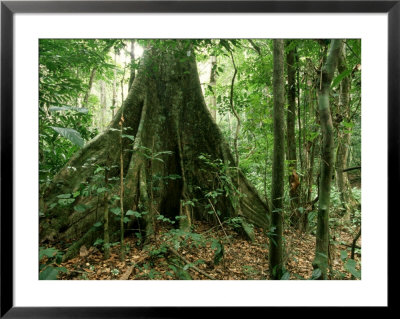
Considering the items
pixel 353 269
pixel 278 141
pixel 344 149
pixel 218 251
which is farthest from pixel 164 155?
pixel 344 149


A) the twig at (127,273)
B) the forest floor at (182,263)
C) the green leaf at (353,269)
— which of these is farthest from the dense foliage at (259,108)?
the twig at (127,273)

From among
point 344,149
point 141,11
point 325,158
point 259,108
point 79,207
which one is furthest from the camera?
point 344,149

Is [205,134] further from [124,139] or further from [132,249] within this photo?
[132,249]

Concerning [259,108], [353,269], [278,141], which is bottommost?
[353,269]

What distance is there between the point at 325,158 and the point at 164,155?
209cm

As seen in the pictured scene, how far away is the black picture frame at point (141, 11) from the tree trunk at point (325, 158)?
32 centimetres

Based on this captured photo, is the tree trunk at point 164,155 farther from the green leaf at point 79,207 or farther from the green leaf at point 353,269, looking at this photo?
the green leaf at point 353,269

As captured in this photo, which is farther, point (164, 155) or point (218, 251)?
point (164, 155)

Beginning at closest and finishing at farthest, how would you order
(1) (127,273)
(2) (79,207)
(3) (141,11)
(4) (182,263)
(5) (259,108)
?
(3) (141,11)
(2) (79,207)
(1) (127,273)
(4) (182,263)
(5) (259,108)

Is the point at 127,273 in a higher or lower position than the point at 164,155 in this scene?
lower

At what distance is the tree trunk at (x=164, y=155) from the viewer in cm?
245

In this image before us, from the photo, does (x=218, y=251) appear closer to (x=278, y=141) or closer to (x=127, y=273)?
(x=127, y=273)

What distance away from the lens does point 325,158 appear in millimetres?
1521

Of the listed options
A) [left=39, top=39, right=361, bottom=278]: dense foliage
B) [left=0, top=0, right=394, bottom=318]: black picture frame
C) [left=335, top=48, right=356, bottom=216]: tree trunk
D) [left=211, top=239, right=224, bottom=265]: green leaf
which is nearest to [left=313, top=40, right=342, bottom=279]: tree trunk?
[left=39, top=39, right=361, bottom=278]: dense foliage
